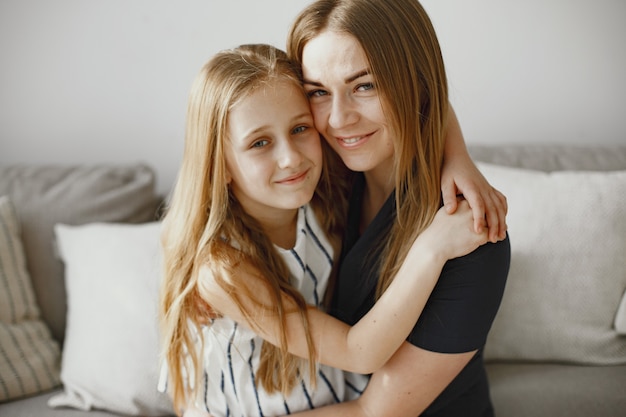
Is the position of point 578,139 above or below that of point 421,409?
above

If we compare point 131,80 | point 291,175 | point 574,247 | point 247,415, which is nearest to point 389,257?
point 291,175

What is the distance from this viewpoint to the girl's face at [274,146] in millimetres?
1146

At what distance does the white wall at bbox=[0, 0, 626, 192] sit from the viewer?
74.4 inches

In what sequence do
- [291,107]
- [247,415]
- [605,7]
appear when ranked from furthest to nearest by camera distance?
[605,7] → [247,415] → [291,107]

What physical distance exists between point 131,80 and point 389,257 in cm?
114

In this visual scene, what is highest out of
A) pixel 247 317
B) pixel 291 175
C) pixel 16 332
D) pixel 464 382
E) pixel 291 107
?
pixel 291 107

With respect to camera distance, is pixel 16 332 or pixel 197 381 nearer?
pixel 197 381

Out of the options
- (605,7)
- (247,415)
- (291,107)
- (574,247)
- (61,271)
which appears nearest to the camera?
Result: (291,107)

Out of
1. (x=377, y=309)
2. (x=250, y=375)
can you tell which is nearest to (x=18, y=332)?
(x=250, y=375)

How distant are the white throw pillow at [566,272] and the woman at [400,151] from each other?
0.36 m

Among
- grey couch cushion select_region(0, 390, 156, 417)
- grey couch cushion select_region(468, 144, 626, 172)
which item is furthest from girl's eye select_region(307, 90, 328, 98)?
grey couch cushion select_region(0, 390, 156, 417)

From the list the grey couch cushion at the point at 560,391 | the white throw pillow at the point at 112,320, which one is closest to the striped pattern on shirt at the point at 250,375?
the white throw pillow at the point at 112,320

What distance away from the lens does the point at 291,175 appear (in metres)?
1.18

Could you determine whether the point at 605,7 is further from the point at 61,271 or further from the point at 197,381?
the point at 61,271
